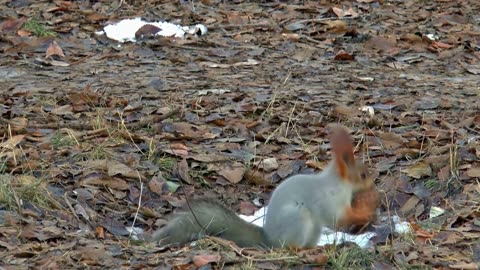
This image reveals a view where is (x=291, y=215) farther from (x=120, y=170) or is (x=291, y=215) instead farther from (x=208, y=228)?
(x=120, y=170)

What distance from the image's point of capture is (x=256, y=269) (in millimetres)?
4371

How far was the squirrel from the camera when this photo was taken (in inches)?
187

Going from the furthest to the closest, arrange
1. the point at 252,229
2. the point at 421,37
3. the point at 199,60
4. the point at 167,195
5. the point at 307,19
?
the point at 307,19, the point at 421,37, the point at 199,60, the point at 167,195, the point at 252,229

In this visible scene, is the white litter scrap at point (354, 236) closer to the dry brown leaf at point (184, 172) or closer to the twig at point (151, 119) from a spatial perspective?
the dry brown leaf at point (184, 172)

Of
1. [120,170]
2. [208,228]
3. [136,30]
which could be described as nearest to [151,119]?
[120,170]

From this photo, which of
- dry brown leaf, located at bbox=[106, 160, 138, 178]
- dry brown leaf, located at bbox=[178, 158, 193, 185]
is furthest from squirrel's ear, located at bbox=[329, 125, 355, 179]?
dry brown leaf, located at bbox=[106, 160, 138, 178]

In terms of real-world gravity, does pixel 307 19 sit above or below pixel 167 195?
below

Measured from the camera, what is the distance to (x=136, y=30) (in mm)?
8984

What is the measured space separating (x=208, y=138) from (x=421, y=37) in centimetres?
314

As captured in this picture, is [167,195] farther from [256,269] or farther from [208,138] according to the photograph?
[256,269]

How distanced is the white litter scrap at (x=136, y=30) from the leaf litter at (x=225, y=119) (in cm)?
12

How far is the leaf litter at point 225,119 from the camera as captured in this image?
4.78m

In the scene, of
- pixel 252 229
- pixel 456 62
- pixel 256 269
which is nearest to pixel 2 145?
pixel 252 229

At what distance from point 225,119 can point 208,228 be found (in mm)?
2007
